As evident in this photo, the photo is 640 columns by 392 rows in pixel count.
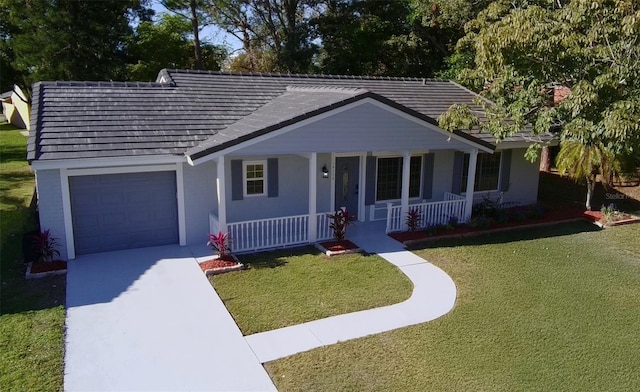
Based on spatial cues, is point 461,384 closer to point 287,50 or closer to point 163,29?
point 287,50

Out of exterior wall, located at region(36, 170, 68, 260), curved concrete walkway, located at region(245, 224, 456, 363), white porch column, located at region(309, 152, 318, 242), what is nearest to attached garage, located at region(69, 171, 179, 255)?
exterior wall, located at region(36, 170, 68, 260)

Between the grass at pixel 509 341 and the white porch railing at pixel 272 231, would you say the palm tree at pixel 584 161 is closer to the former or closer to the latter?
Result: the grass at pixel 509 341

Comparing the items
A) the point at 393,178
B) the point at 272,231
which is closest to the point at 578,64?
the point at 393,178

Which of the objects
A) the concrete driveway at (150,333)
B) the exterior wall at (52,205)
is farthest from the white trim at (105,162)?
the concrete driveway at (150,333)

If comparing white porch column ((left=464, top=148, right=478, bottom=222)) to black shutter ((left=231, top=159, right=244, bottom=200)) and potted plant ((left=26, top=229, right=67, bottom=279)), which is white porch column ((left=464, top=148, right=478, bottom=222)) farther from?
potted plant ((left=26, top=229, right=67, bottom=279))

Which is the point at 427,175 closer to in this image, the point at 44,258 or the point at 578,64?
the point at 578,64

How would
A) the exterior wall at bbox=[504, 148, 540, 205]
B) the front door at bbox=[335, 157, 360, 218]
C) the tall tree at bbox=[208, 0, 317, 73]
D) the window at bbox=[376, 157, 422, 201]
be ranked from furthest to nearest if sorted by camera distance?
the tall tree at bbox=[208, 0, 317, 73]
the exterior wall at bbox=[504, 148, 540, 205]
the window at bbox=[376, 157, 422, 201]
the front door at bbox=[335, 157, 360, 218]
